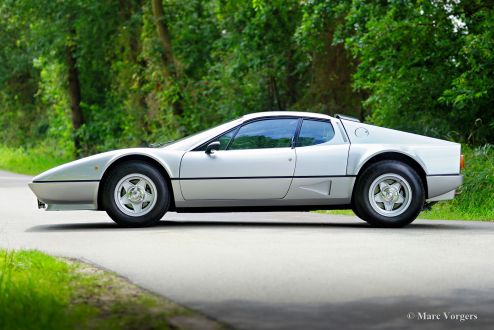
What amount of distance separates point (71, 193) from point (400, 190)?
13.0 feet

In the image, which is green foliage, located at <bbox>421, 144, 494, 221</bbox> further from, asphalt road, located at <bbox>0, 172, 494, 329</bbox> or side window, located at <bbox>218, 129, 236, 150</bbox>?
side window, located at <bbox>218, 129, 236, 150</bbox>

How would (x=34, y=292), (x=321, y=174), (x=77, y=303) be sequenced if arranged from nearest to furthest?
(x=77, y=303)
(x=34, y=292)
(x=321, y=174)

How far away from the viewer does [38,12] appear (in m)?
38.9

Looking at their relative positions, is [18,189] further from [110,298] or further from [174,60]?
[110,298]

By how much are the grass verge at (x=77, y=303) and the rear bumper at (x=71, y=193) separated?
373 cm

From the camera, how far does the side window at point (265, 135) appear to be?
1291 centimetres

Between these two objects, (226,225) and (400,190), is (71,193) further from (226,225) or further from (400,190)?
(400,190)

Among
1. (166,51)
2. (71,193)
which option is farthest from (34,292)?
(166,51)

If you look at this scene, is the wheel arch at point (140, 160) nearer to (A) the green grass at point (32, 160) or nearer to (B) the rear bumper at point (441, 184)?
(B) the rear bumper at point (441, 184)

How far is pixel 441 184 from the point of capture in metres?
12.8

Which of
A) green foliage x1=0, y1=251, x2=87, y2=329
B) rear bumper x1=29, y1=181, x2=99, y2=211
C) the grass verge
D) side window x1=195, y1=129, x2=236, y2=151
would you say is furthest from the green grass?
the grass verge

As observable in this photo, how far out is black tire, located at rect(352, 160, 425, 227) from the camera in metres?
12.6

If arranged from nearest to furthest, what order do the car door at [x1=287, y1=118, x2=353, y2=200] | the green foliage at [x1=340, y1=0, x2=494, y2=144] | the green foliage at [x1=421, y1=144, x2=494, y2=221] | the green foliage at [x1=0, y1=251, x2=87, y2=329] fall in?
the green foliage at [x1=0, y1=251, x2=87, y2=329] → the car door at [x1=287, y1=118, x2=353, y2=200] → the green foliage at [x1=421, y1=144, x2=494, y2=221] → the green foliage at [x1=340, y1=0, x2=494, y2=144]

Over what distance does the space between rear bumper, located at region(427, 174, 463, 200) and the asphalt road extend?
0.45m
